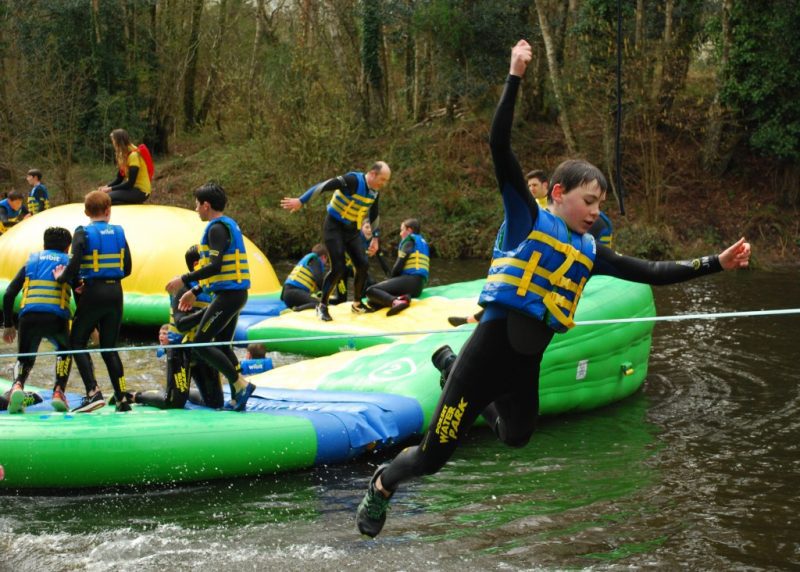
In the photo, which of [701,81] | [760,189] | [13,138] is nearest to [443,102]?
[701,81]

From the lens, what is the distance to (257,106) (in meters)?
23.8

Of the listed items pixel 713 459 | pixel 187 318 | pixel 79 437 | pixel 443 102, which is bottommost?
pixel 713 459

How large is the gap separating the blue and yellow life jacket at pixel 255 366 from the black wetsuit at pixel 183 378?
170cm

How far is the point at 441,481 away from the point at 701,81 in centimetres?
1698

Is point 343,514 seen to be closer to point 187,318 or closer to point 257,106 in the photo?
point 187,318

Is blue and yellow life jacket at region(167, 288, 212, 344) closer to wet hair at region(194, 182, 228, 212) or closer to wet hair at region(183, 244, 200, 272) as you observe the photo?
wet hair at region(183, 244, 200, 272)

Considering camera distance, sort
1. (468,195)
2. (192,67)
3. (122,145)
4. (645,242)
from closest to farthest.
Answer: (122,145) → (645,242) → (468,195) → (192,67)

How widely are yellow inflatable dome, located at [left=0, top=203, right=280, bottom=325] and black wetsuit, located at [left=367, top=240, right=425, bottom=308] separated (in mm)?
2057

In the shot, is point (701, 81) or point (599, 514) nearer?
A: point (599, 514)

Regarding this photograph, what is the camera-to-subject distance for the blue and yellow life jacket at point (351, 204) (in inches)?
401

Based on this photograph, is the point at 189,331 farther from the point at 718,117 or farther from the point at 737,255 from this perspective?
the point at 718,117

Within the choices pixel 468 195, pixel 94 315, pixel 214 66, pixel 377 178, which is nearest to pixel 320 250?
pixel 377 178

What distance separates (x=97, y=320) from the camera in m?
7.13

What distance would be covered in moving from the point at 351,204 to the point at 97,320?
3.66 metres
